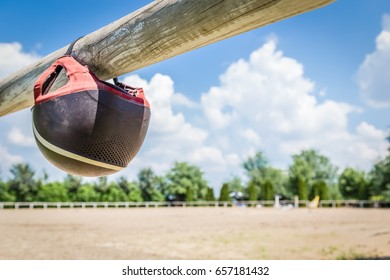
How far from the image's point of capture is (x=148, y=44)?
47.6 inches

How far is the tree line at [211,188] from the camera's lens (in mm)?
37781

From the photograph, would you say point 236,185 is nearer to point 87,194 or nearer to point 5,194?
point 87,194

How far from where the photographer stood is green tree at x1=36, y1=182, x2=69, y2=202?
37.6 m

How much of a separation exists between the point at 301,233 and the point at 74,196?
32.2 m

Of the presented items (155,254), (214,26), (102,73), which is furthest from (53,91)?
(155,254)

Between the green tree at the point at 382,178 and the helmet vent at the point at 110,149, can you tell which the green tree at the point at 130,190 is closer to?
the green tree at the point at 382,178

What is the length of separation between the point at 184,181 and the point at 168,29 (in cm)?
5677

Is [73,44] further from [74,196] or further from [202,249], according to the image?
[74,196]

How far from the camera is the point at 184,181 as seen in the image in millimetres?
57531

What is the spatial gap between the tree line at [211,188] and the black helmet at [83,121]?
3642 centimetres

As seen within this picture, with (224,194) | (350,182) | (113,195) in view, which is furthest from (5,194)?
(350,182)

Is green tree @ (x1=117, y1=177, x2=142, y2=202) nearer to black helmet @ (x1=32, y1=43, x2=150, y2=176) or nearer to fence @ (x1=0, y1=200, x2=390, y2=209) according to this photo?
fence @ (x1=0, y1=200, x2=390, y2=209)

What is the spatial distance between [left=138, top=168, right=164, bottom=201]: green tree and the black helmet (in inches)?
1874

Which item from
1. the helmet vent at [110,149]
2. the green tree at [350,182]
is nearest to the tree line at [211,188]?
the green tree at [350,182]
